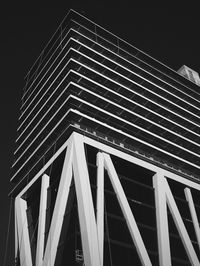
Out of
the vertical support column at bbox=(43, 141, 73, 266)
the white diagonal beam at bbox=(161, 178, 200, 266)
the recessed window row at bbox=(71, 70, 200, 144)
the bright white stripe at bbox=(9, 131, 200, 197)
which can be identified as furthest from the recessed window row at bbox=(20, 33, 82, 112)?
the white diagonal beam at bbox=(161, 178, 200, 266)

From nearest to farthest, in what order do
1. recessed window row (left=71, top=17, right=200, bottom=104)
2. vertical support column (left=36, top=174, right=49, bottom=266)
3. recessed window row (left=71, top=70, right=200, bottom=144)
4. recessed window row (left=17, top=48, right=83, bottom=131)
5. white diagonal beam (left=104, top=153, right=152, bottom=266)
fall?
white diagonal beam (left=104, top=153, right=152, bottom=266) → vertical support column (left=36, top=174, right=49, bottom=266) → recessed window row (left=71, top=70, right=200, bottom=144) → recessed window row (left=17, top=48, right=83, bottom=131) → recessed window row (left=71, top=17, right=200, bottom=104)

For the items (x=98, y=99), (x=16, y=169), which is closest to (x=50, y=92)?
(x=98, y=99)

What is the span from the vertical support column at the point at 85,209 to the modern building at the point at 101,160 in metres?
0.10

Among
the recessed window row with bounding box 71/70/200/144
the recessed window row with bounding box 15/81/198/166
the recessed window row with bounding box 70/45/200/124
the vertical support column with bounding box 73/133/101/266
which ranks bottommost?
the vertical support column with bounding box 73/133/101/266

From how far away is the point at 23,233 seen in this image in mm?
41406

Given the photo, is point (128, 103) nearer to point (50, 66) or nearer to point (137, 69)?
point (137, 69)

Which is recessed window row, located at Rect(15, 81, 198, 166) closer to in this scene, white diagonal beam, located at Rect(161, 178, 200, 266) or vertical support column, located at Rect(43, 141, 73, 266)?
white diagonal beam, located at Rect(161, 178, 200, 266)

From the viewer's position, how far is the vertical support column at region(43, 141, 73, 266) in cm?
3300

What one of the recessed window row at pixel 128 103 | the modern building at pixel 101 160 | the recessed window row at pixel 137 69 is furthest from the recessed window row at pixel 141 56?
the recessed window row at pixel 128 103

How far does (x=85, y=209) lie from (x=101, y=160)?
7.59 m

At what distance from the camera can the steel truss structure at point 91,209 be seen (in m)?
32.9

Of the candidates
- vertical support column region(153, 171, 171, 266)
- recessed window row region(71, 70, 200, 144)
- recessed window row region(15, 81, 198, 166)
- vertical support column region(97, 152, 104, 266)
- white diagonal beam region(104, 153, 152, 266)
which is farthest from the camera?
recessed window row region(71, 70, 200, 144)

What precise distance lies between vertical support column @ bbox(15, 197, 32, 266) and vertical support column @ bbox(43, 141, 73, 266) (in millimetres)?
5972

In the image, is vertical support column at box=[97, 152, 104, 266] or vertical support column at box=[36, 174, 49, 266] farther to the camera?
vertical support column at box=[36, 174, 49, 266]
